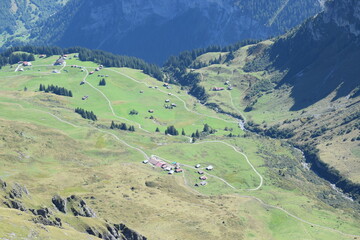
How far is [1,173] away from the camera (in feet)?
472

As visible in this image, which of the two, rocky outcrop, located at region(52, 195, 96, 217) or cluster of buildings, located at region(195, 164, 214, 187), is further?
cluster of buildings, located at region(195, 164, 214, 187)

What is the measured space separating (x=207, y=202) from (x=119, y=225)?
4763cm

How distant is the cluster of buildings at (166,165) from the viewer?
18409cm

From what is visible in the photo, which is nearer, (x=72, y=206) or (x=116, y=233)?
(x=116, y=233)

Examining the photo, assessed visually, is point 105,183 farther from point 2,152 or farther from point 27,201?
point 27,201

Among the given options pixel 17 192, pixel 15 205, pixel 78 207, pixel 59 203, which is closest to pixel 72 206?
pixel 78 207

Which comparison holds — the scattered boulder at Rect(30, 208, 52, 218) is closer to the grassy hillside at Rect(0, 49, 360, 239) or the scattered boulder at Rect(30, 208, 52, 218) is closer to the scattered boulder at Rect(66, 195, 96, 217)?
the grassy hillside at Rect(0, 49, 360, 239)

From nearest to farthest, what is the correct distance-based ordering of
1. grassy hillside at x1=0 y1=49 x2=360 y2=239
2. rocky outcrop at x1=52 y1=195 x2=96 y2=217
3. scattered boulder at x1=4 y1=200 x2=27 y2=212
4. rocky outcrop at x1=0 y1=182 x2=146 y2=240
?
scattered boulder at x1=4 y1=200 x2=27 y2=212
rocky outcrop at x1=0 y1=182 x2=146 y2=240
rocky outcrop at x1=52 y1=195 x2=96 y2=217
grassy hillside at x1=0 y1=49 x2=360 y2=239

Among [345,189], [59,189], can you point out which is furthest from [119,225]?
[345,189]

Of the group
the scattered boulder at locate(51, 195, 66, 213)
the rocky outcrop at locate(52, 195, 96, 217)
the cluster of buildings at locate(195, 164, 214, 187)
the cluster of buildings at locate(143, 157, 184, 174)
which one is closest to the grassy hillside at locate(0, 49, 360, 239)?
the cluster of buildings at locate(195, 164, 214, 187)

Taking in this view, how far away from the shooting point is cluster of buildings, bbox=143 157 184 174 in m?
184

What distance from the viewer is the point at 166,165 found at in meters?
188

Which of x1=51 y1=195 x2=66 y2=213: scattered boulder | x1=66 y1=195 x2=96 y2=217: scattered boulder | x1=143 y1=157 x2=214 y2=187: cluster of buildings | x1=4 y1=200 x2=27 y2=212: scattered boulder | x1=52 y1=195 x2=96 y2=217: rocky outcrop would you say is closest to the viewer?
x1=4 y1=200 x2=27 y2=212: scattered boulder

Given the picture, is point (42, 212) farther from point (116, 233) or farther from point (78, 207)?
point (116, 233)
